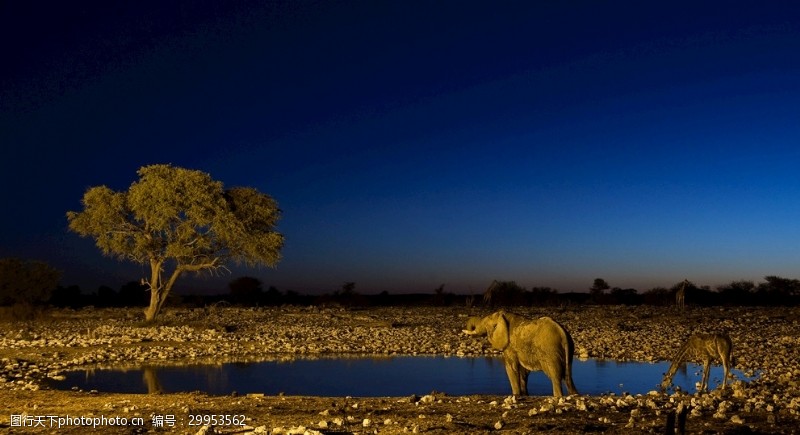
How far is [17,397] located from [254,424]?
6.08 meters

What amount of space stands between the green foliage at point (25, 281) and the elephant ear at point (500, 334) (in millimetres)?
42159

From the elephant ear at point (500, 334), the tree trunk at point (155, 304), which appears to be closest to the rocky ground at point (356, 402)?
the elephant ear at point (500, 334)

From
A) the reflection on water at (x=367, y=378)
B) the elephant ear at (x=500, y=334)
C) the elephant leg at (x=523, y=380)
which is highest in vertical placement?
the elephant ear at (x=500, y=334)

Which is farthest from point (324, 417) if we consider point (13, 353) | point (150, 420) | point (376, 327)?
point (376, 327)

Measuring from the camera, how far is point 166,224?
1377 inches

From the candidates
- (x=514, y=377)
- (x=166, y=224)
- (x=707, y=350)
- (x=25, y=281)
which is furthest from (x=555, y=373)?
(x=25, y=281)

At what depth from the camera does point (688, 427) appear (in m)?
8.91

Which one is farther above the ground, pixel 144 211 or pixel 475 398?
pixel 144 211

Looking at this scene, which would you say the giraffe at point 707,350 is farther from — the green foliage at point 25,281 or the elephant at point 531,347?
the green foliage at point 25,281

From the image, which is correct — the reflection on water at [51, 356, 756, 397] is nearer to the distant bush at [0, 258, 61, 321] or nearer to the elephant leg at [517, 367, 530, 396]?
the elephant leg at [517, 367, 530, 396]

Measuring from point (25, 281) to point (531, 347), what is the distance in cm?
4522

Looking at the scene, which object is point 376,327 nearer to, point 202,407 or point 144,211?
point 144,211

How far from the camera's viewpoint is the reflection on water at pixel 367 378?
53.3 feet

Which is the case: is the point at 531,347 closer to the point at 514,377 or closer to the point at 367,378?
the point at 514,377
